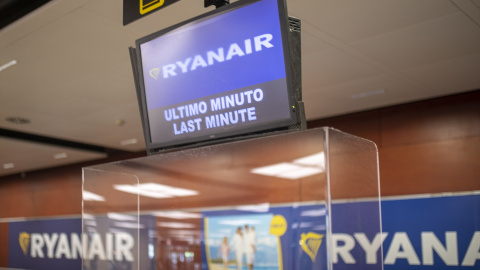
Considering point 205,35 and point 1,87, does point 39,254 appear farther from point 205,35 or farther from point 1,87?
point 205,35

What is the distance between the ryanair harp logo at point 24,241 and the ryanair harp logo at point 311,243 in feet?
34.9

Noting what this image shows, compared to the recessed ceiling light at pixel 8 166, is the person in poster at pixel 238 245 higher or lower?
lower

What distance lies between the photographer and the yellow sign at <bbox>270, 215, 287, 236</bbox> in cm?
621

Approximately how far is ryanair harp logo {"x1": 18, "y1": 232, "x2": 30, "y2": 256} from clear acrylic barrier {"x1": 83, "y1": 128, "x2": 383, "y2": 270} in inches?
230

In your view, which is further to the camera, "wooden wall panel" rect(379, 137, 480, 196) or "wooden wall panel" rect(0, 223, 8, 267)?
"wooden wall panel" rect(0, 223, 8, 267)

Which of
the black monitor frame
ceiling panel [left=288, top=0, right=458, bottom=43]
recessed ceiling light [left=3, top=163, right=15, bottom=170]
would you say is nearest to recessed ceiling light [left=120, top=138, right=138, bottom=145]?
recessed ceiling light [left=3, top=163, right=15, bottom=170]

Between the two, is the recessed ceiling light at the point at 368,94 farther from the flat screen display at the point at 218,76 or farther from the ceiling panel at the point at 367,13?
the flat screen display at the point at 218,76

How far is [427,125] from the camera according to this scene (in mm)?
6043

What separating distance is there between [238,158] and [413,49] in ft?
12.6

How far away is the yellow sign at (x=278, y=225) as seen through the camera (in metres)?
6.21

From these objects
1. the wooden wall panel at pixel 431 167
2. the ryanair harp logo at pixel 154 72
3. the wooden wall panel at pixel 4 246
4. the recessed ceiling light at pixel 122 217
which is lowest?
the wooden wall panel at pixel 4 246

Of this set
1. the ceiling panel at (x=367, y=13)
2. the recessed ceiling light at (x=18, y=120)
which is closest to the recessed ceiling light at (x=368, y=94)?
the ceiling panel at (x=367, y=13)

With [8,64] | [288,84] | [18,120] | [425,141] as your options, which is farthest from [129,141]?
[288,84]

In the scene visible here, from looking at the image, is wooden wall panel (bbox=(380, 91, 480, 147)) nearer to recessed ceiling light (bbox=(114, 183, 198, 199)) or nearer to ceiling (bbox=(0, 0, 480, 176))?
ceiling (bbox=(0, 0, 480, 176))
